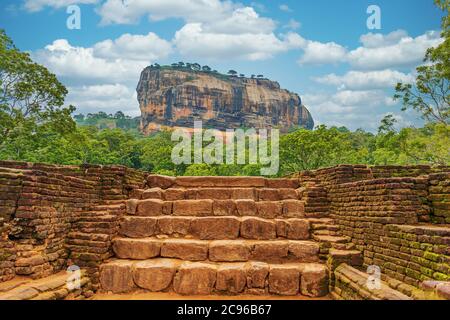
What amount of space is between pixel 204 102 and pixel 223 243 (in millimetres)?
92664

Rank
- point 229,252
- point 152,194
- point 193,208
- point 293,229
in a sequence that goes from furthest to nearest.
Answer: point 152,194
point 193,208
point 293,229
point 229,252

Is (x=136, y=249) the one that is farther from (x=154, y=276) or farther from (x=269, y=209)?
(x=269, y=209)

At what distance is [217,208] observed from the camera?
705cm

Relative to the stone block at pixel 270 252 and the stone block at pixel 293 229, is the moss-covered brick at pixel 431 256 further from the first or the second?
the stone block at pixel 293 229

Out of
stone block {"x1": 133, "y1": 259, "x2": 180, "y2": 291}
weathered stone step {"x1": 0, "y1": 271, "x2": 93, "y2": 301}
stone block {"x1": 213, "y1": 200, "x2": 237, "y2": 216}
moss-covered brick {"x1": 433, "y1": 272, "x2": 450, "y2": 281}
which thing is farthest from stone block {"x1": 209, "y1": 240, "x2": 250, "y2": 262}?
moss-covered brick {"x1": 433, "y1": 272, "x2": 450, "y2": 281}

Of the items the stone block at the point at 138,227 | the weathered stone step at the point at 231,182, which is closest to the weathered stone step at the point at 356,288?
the stone block at the point at 138,227

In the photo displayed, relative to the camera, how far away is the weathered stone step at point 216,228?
6.39m

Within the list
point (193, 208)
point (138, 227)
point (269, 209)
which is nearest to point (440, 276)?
point (269, 209)

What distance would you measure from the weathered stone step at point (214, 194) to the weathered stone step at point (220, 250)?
169 cm

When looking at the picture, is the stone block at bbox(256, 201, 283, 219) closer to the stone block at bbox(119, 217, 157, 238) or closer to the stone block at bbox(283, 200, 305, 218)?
the stone block at bbox(283, 200, 305, 218)

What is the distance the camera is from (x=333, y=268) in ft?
17.4

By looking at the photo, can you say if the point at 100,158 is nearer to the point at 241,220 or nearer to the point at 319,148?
the point at 319,148

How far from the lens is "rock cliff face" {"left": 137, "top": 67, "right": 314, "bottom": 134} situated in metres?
95.0
